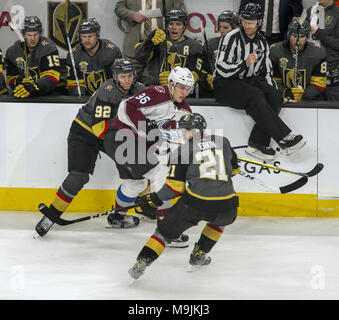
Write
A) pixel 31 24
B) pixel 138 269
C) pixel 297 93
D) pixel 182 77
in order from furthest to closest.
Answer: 1. pixel 31 24
2. pixel 297 93
3. pixel 182 77
4. pixel 138 269

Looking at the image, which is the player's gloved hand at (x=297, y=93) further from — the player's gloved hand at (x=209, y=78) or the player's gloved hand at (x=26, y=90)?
the player's gloved hand at (x=26, y=90)

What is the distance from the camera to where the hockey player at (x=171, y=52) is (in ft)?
18.6

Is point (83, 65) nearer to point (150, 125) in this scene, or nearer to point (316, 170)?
point (150, 125)

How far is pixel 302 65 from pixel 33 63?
6.97ft

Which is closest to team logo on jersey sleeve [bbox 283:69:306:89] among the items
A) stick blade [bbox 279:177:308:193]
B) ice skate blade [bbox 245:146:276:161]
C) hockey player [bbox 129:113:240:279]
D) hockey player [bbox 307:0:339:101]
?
hockey player [bbox 307:0:339:101]

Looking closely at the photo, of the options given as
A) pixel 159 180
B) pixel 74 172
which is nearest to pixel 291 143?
pixel 159 180

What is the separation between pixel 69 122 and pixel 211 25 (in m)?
1.99

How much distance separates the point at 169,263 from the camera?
4.39 m

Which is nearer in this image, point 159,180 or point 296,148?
point 159,180

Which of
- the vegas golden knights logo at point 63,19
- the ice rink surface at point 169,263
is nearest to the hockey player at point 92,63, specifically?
the ice rink surface at point 169,263

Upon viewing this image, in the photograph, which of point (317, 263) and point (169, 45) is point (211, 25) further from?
point (317, 263)

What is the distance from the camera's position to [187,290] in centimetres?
389

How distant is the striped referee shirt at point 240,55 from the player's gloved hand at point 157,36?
0.51 meters

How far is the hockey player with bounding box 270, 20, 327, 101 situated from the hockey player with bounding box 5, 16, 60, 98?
5.66ft
